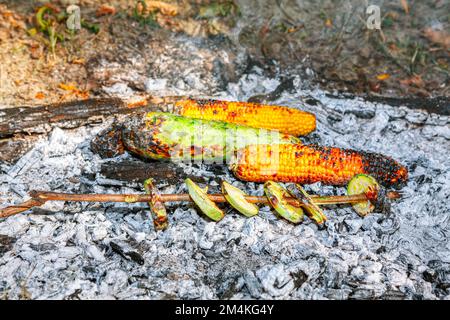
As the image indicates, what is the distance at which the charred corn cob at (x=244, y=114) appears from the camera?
137 inches

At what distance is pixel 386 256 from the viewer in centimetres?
256

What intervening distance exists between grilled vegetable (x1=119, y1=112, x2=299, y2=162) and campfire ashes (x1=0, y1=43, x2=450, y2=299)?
0.22m

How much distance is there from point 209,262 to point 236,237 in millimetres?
259

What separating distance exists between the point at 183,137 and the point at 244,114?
2.54ft

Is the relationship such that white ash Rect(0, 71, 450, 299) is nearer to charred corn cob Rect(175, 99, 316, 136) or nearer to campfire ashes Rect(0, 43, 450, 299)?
campfire ashes Rect(0, 43, 450, 299)

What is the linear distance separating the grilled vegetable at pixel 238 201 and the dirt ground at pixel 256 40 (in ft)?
6.93

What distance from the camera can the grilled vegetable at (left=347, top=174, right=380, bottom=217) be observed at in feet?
9.04

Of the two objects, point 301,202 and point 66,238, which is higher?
point 301,202

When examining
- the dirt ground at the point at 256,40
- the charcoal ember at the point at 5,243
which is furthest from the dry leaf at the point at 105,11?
the charcoal ember at the point at 5,243

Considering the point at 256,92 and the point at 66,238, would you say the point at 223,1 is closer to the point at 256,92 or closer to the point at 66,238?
the point at 256,92

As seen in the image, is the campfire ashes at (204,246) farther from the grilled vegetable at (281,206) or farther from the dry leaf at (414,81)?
the dry leaf at (414,81)

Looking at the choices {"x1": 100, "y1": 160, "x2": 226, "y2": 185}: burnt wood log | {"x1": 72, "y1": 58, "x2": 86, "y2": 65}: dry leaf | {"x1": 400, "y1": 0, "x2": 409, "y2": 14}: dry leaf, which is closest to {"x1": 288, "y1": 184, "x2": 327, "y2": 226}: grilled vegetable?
{"x1": 100, "y1": 160, "x2": 226, "y2": 185}: burnt wood log

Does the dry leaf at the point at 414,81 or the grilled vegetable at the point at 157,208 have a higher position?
the dry leaf at the point at 414,81
